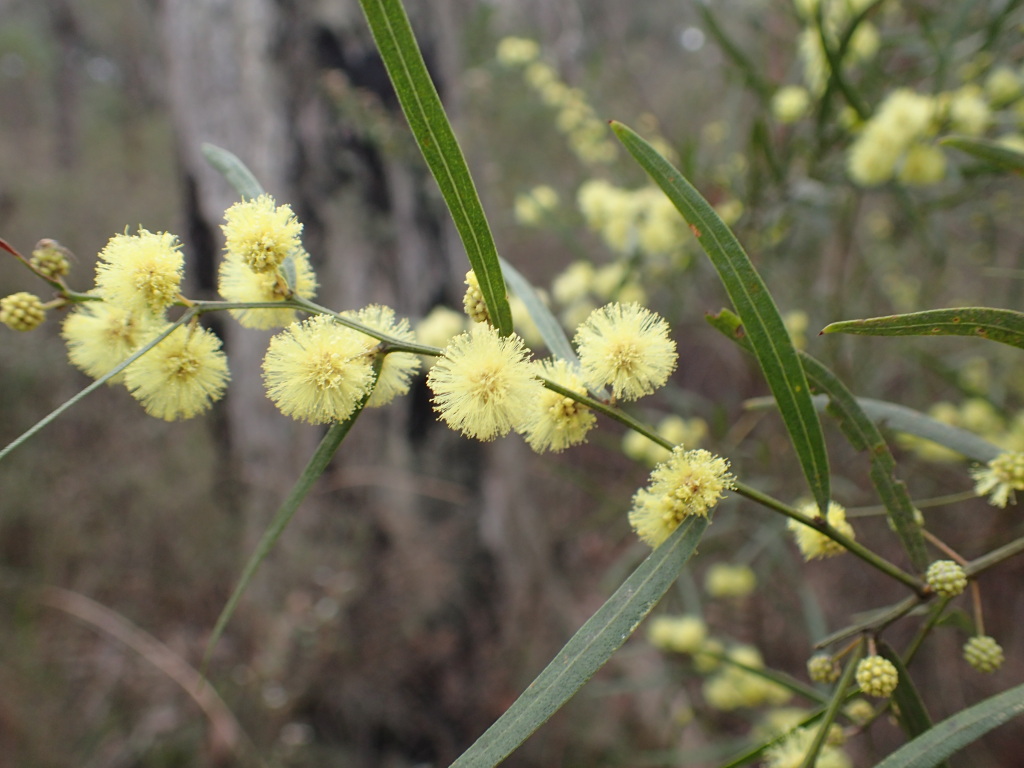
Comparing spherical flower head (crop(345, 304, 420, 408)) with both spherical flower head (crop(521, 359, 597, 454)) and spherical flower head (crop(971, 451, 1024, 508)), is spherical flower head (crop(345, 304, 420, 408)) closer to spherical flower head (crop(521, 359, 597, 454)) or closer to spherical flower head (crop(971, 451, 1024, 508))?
spherical flower head (crop(521, 359, 597, 454))

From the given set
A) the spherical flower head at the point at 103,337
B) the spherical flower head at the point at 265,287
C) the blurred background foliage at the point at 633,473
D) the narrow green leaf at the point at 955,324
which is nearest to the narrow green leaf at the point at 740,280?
the narrow green leaf at the point at 955,324

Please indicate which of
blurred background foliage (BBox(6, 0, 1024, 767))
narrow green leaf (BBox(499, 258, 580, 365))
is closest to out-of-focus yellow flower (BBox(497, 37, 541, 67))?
blurred background foliage (BBox(6, 0, 1024, 767))

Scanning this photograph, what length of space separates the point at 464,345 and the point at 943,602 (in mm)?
694

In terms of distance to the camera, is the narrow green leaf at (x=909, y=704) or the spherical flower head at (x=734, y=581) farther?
the spherical flower head at (x=734, y=581)

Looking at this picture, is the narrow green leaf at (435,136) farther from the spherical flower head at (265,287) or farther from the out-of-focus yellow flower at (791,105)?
the out-of-focus yellow flower at (791,105)

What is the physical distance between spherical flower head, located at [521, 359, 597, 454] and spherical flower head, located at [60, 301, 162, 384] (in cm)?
53

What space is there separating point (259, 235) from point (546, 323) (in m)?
0.41

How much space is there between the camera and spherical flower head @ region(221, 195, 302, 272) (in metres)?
0.77

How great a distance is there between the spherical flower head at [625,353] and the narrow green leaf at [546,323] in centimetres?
5

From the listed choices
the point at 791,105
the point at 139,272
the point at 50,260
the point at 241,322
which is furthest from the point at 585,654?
the point at 791,105

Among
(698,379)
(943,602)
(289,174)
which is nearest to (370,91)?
(289,174)

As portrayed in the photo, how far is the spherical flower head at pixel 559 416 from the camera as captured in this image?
0.80 meters

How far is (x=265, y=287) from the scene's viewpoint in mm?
833

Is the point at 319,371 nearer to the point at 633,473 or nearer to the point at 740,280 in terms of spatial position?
the point at 740,280
